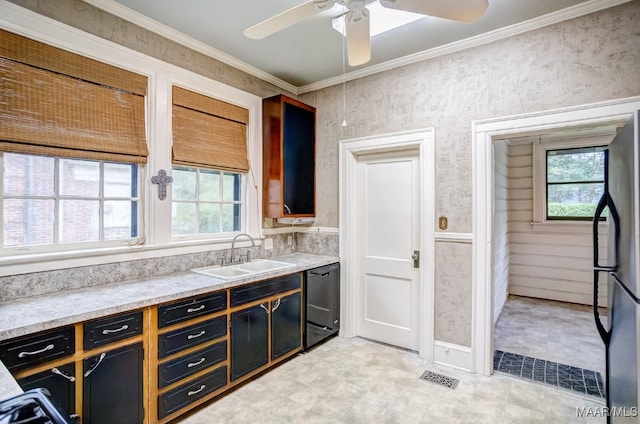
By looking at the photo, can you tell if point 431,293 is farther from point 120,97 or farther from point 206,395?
point 120,97

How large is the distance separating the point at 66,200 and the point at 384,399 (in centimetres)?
266

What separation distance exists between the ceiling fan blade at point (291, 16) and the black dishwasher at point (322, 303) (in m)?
2.08

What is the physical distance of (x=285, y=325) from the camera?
2941mm

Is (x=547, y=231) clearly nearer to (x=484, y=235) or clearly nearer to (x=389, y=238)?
(x=484, y=235)

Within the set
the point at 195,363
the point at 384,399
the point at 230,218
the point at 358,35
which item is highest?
the point at 358,35

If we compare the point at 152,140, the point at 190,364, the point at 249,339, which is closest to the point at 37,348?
the point at 190,364

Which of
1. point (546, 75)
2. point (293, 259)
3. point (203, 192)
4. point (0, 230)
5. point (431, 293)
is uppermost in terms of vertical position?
point (546, 75)

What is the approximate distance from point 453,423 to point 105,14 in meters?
3.68

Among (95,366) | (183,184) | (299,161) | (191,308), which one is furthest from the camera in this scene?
(299,161)

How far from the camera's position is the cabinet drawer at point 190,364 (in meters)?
2.08

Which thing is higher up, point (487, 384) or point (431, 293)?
point (431, 293)

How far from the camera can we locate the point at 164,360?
207cm

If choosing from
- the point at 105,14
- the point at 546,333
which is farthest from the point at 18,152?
the point at 546,333

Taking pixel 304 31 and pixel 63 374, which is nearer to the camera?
pixel 63 374
